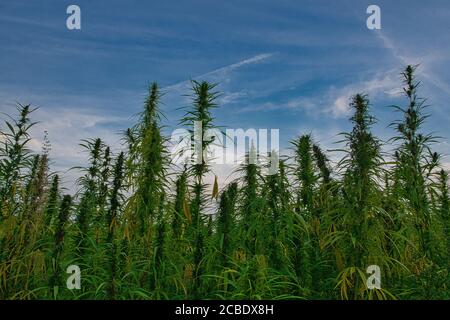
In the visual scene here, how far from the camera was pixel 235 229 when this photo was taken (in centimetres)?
762

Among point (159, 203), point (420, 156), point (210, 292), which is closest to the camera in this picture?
point (210, 292)

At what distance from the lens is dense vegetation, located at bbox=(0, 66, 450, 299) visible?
6.33 meters

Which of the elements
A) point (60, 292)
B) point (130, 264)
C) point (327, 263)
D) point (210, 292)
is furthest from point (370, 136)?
point (60, 292)

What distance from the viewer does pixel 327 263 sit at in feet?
24.1

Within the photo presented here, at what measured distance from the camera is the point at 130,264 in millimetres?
7008

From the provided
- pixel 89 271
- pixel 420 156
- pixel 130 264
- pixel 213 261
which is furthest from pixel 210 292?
pixel 420 156

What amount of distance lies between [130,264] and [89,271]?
148 centimetres

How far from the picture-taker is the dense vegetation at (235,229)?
633 centimetres

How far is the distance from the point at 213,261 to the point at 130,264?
4.64 feet

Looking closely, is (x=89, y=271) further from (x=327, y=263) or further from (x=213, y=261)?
(x=327, y=263)
